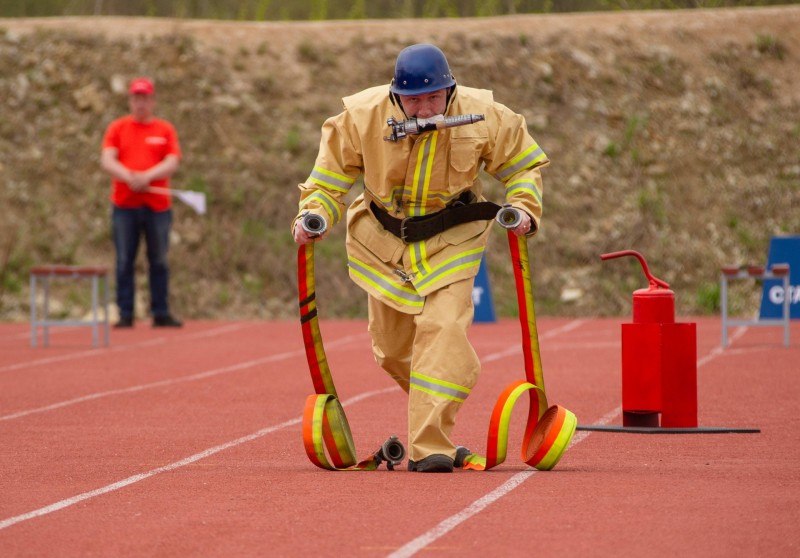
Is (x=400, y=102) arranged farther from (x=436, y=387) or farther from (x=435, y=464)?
(x=435, y=464)

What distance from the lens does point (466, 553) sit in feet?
18.1

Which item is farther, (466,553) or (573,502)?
(573,502)

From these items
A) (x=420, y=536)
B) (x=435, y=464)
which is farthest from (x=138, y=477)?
(x=420, y=536)

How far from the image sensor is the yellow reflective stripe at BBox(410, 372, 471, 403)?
752cm

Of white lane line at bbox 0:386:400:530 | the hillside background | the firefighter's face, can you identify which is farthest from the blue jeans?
the firefighter's face

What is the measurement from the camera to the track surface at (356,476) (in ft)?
19.1

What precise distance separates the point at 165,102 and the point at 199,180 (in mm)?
2133

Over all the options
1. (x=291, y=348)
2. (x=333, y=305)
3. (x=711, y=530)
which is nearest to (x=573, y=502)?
(x=711, y=530)

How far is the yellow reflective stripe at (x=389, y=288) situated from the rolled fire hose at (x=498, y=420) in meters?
0.28

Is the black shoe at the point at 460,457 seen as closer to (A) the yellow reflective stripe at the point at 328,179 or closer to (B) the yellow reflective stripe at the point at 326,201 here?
(B) the yellow reflective stripe at the point at 326,201

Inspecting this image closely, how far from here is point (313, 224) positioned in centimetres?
750

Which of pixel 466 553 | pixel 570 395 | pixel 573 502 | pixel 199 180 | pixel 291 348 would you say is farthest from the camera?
pixel 199 180

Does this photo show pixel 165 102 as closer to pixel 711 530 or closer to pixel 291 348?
pixel 291 348

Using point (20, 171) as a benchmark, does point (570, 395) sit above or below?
below
